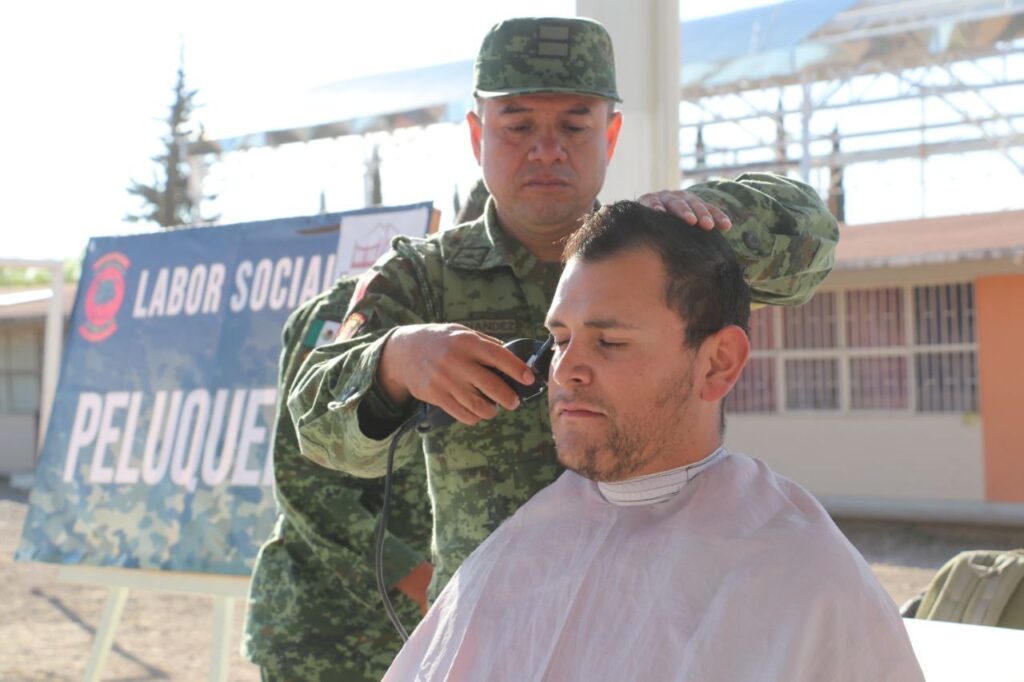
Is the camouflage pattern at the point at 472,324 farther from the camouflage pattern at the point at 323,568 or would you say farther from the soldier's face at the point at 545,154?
the camouflage pattern at the point at 323,568

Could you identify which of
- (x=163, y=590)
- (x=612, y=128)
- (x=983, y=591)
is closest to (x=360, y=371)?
(x=612, y=128)

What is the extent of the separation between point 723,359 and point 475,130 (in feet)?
2.28

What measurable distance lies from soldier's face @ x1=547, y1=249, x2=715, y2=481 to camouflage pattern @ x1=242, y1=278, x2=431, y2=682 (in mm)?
1083

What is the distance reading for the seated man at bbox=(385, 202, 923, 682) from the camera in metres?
1.42

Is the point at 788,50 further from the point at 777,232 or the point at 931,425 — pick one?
the point at 777,232

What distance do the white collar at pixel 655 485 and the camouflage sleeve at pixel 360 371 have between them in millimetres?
325

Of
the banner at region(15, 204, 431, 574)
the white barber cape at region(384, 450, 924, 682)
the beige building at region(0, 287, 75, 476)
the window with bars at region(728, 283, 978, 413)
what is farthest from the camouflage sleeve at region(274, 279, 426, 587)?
the beige building at region(0, 287, 75, 476)

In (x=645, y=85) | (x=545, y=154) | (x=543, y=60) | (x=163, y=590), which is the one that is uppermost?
(x=645, y=85)

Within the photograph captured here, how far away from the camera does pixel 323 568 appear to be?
9.07 feet

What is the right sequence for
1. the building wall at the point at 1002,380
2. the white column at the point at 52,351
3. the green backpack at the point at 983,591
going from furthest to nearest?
1. the building wall at the point at 1002,380
2. the white column at the point at 52,351
3. the green backpack at the point at 983,591

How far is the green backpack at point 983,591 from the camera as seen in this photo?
114 inches

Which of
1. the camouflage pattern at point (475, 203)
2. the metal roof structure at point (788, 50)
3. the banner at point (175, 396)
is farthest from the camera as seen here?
the metal roof structure at point (788, 50)

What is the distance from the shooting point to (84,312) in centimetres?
459

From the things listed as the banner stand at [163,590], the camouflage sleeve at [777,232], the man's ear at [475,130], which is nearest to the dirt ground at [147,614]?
the banner stand at [163,590]
